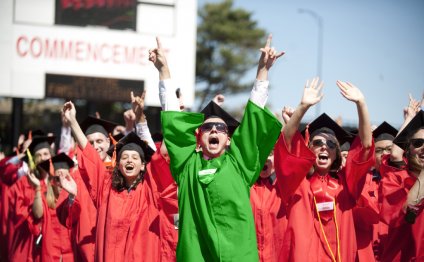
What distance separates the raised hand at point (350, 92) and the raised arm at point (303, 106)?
0.18 m

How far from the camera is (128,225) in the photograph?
8.36 metres

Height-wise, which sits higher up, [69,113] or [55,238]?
[69,113]

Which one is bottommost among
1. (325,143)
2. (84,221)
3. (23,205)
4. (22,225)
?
(22,225)

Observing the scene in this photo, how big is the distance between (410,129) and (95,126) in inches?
161

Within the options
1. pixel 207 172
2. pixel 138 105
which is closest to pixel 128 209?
pixel 138 105

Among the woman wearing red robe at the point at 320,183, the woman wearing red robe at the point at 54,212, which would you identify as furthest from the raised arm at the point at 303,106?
the woman wearing red robe at the point at 54,212

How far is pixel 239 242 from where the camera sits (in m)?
6.64

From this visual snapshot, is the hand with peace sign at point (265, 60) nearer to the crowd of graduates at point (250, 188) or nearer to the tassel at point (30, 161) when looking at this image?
the crowd of graduates at point (250, 188)

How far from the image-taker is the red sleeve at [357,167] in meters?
7.14

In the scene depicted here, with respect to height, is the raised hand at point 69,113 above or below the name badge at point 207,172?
above

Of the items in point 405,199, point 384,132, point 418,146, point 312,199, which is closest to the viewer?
point 312,199

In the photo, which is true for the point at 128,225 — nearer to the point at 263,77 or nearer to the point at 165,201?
the point at 165,201

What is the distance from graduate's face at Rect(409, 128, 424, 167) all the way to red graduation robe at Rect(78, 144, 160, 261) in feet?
8.28

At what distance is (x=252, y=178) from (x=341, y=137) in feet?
5.16
